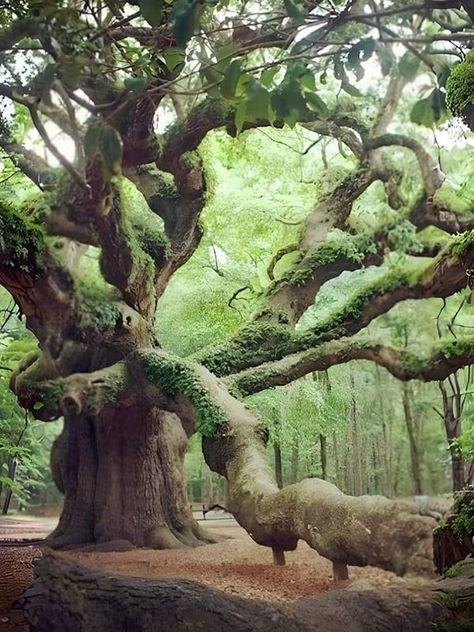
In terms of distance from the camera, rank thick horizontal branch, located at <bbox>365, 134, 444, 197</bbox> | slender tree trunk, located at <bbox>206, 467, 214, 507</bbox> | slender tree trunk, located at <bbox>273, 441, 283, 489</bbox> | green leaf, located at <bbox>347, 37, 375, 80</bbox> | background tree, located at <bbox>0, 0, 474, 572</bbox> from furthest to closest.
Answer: thick horizontal branch, located at <bbox>365, 134, 444, 197</bbox>, slender tree trunk, located at <bbox>206, 467, 214, 507</bbox>, slender tree trunk, located at <bbox>273, 441, 283, 489</bbox>, background tree, located at <bbox>0, 0, 474, 572</bbox>, green leaf, located at <bbox>347, 37, 375, 80</bbox>

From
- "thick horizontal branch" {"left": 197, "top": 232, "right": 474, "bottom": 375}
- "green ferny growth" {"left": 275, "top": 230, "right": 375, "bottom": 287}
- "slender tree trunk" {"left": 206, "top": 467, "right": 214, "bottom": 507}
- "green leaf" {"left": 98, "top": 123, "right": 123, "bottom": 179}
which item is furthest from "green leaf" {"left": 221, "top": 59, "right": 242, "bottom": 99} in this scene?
"green ferny growth" {"left": 275, "top": 230, "right": 375, "bottom": 287}

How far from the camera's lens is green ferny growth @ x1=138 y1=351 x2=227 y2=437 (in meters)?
3.37

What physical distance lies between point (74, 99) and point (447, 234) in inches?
A: 105

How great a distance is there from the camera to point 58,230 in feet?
11.2

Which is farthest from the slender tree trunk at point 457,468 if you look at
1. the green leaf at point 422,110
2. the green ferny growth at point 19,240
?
the green ferny growth at point 19,240

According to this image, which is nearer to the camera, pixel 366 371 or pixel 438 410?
pixel 438 410

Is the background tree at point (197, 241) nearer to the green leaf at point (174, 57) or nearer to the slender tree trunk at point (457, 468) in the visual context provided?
the green leaf at point (174, 57)

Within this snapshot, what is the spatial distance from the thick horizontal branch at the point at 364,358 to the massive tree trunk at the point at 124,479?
0.57m

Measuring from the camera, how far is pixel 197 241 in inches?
172

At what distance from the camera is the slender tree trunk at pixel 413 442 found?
274 cm

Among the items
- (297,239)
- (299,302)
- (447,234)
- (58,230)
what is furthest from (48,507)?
(447,234)

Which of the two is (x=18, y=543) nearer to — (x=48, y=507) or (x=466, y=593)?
(x=48, y=507)

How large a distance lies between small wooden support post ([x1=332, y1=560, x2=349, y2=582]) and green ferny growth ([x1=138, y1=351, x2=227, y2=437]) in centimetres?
107

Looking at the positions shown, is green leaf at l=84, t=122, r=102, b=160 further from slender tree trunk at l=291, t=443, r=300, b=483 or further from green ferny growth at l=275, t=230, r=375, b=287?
green ferny growth at l=275, t=230, r=375, b=287
